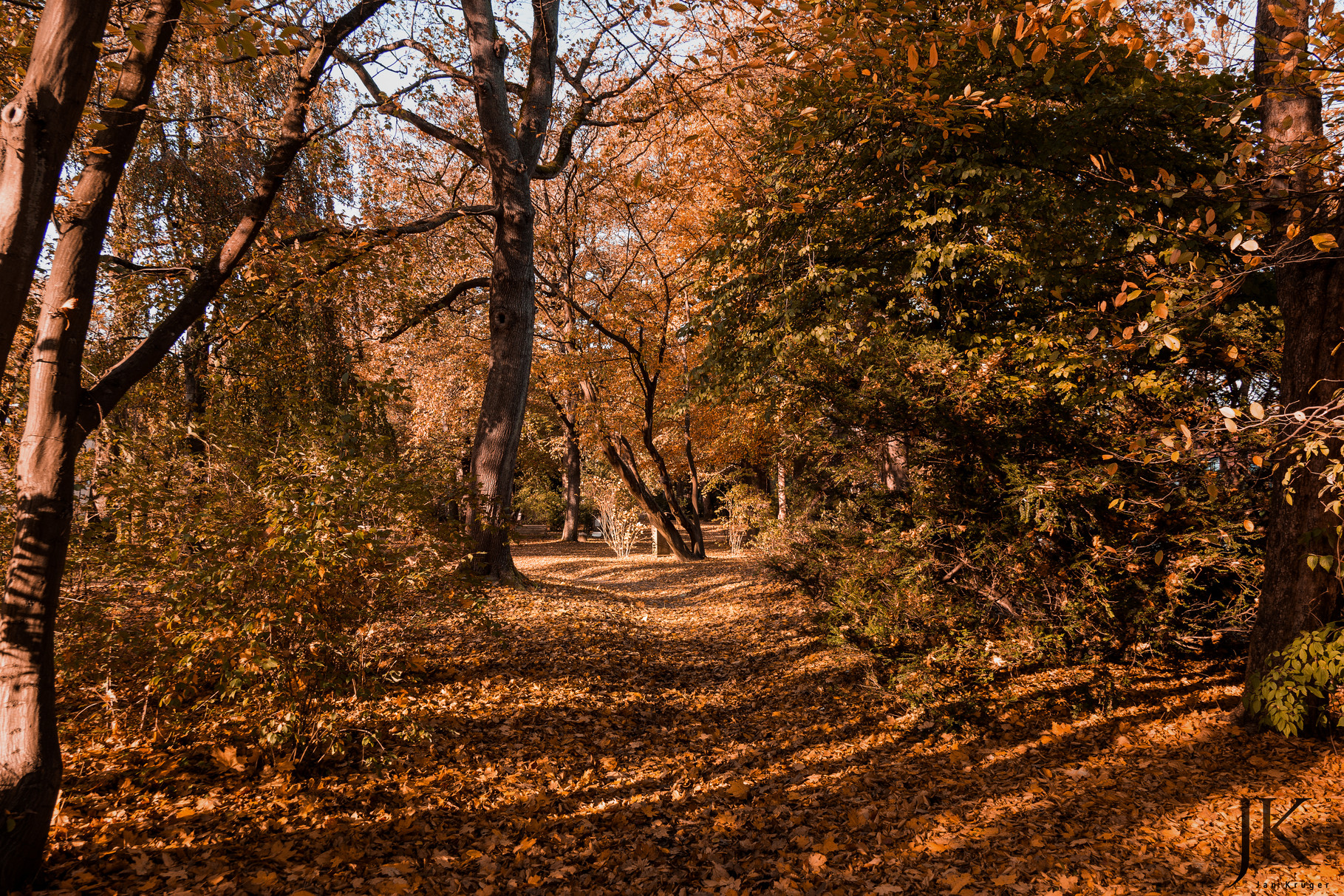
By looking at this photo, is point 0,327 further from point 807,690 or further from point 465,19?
point 465,19

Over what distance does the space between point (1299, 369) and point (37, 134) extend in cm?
663

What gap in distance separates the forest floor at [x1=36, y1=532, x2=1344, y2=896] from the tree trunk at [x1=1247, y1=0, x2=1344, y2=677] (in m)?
0.83

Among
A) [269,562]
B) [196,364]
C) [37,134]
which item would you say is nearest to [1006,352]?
[269,562]

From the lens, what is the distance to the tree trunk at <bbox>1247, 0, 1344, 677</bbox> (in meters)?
4.03

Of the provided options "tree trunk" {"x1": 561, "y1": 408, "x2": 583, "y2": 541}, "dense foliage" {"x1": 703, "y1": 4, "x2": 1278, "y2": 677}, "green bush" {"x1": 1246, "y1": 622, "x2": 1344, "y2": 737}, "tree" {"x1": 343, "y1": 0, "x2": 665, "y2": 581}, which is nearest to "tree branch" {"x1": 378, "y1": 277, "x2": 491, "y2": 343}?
"tree" {"x1": 343, "y1": 0, "x2": 665, "y2": 581}

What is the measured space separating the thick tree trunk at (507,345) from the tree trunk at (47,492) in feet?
20.1

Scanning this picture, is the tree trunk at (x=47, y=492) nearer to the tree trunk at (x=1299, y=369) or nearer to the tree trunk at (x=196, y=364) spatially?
the tree trunk at (x=196, y=364)

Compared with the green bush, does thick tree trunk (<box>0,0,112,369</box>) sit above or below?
above

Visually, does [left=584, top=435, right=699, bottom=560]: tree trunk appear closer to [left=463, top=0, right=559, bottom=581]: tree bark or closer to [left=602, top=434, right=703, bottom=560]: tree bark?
[left=602, top=434, right=703, bottom=560]: tree bark

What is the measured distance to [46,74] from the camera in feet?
8.66

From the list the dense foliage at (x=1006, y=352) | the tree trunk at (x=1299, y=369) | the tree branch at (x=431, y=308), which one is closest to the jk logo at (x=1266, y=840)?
the dense foliage at (x=1006, y=352)

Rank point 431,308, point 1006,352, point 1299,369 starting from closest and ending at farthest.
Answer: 1. point 1299,369
2. point 1006,352
3. point 431,308

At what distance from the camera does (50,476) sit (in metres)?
2.97

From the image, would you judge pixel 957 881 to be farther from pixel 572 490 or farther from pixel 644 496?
pixel 572 490
